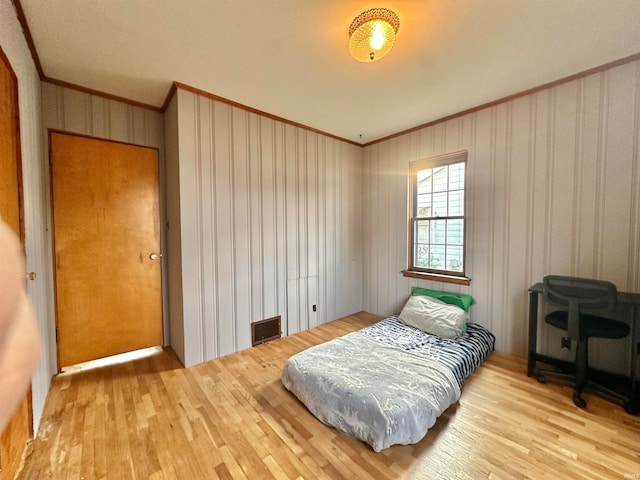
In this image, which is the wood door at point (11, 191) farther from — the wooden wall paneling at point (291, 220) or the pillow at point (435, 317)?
the pillow at point (435, 317)

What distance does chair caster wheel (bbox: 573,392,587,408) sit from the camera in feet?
5.87

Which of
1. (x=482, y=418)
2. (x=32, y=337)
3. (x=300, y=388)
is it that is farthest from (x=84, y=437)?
(x=482, y=418)

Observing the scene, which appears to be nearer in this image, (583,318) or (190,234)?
(583,318)

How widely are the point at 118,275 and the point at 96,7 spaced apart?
2.10m

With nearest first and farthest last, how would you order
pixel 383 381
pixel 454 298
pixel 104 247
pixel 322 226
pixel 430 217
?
1. pixel 383 381
2. pixel 104 247
3. pixel 454 298
4. pixel 430 217
5. pixel 322 226

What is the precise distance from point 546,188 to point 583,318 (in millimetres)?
1154

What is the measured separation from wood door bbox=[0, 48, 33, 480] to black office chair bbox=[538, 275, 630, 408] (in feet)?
10.8

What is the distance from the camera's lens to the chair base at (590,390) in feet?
5.68

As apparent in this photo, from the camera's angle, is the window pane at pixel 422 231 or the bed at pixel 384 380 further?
the window pane at pixel 422 231

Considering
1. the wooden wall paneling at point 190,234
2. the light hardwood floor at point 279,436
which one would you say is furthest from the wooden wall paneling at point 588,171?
the wooden wall paneling at point 190,234

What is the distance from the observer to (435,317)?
2613mm

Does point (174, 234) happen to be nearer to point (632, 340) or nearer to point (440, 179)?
point (440, 179)

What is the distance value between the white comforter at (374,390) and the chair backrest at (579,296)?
3.29ft

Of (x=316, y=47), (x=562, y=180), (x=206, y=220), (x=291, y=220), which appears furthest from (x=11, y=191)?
(x=562, y=180)
